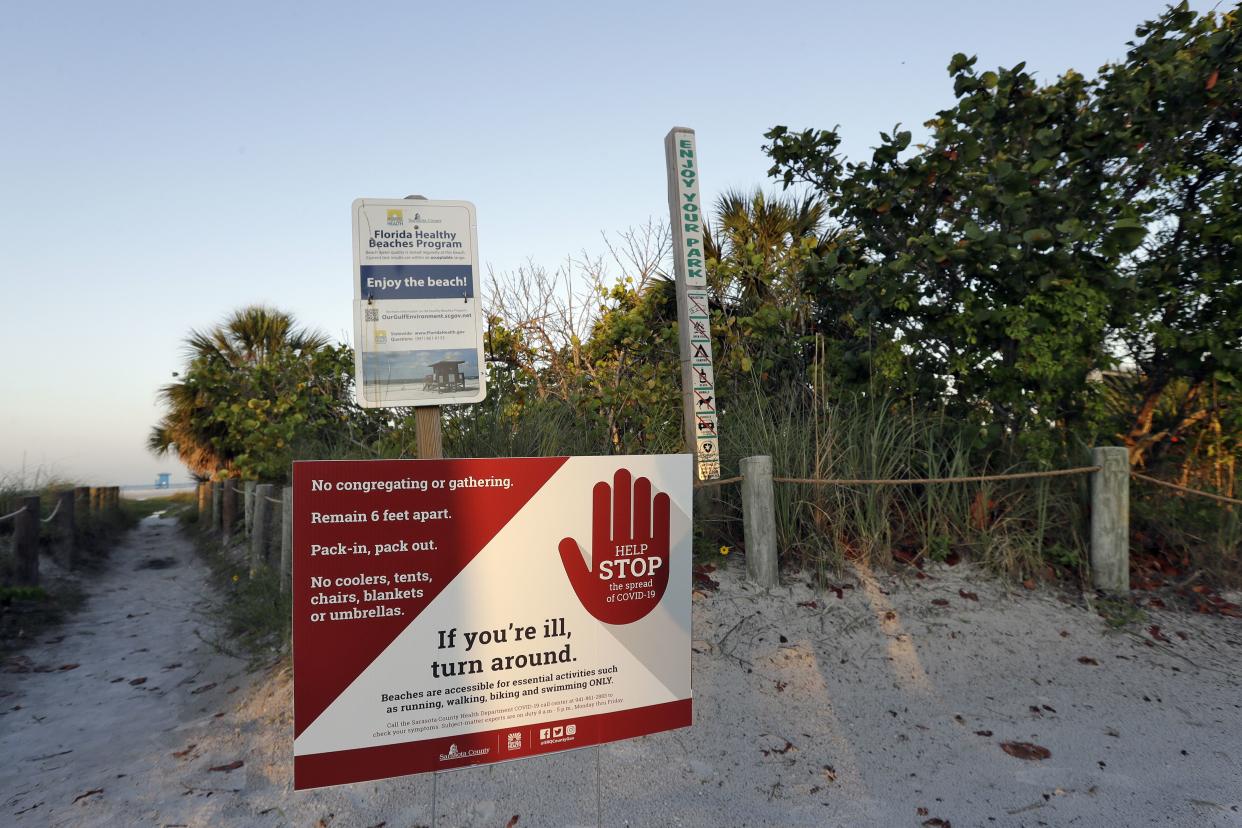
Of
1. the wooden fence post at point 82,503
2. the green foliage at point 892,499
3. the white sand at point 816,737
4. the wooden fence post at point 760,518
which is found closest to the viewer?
the white sand at point 816,737

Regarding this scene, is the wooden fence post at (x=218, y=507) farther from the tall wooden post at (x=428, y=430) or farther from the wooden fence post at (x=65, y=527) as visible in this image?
the tall wooden post at (x=428, y=430)

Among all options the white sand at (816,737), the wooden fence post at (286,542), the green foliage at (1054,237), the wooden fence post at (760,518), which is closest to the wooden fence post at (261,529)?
the wooden fence post at (286,542)

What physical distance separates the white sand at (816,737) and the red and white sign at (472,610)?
2.79 ft

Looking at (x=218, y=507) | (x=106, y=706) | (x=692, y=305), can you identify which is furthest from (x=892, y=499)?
(x=218, y=507)

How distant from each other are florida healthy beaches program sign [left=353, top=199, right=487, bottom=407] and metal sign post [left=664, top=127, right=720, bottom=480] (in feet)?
7.39

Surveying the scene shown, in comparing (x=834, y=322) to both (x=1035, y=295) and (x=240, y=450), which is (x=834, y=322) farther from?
(x=240, y=450)

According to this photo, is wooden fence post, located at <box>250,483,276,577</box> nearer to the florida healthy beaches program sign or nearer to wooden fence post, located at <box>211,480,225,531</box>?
the florida healthy beaches program sign

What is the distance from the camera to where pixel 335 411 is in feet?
41.4

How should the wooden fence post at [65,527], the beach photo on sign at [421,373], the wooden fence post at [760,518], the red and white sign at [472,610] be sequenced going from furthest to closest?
the wooden fence post at [65,527] < the wooden fence post at [760,518] < the beach photo on sign at [421,373] < the red and white sign at [472,610]

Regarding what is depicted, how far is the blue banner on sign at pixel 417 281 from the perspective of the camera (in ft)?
14.7

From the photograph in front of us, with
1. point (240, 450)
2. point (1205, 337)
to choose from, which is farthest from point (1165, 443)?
point (240, 450)

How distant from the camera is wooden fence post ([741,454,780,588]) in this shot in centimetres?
551

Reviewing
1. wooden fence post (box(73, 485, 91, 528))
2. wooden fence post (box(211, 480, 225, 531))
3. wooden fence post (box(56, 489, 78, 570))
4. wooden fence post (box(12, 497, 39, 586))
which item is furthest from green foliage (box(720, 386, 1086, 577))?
wooden fence post (box(73, 485, 91, 528))

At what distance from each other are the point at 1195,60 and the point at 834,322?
3.44m
